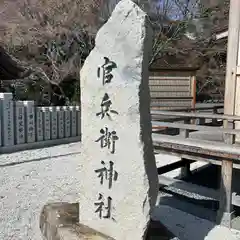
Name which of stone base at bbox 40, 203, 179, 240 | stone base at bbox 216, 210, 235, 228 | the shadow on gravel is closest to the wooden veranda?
stone base at bbox 216, 210, 235, 228

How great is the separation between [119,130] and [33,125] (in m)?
6.16

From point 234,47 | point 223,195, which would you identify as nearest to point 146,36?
point 223,195

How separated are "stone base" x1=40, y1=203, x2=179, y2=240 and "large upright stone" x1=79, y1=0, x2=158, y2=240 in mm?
129

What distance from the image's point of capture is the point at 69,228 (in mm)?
2859

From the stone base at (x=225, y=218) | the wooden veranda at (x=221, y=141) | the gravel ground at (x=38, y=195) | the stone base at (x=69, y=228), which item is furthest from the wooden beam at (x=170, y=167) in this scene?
the stone base at (x=69, y=228)

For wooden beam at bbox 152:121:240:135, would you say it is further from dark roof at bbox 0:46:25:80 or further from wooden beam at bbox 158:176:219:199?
dark roof at bbox 0:46:25:80

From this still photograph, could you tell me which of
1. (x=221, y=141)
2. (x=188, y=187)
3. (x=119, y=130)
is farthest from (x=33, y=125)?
(x=119, y=130)

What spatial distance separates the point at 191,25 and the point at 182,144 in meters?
8.87

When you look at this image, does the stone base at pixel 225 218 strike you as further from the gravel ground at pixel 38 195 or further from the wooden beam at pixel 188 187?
the wooden beam at pixel 188 187

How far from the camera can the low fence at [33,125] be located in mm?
7656

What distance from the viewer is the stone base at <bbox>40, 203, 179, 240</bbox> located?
274cm

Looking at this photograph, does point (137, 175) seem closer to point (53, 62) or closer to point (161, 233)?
point (161, 233)

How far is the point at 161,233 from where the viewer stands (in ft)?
9.41

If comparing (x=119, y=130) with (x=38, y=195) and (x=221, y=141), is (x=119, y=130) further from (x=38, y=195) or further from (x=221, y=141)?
(x=38, y=195)
